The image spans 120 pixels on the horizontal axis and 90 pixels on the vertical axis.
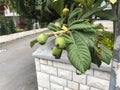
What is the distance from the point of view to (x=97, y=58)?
1162 mm

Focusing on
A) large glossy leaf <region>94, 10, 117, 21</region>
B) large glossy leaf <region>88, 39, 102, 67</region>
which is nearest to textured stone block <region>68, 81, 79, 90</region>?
large glossy leaf <region>94, 10, 117, 21</region>

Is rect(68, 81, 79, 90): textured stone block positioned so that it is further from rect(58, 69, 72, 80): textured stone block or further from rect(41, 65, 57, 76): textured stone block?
rect(41, 65, 57, 76): textured stone block

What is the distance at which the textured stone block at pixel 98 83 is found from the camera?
9.66 ft

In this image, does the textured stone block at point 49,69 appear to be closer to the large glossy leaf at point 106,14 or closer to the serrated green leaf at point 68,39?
the large glossy leaf at point 106,14

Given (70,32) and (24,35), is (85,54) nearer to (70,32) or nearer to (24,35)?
(70,32)

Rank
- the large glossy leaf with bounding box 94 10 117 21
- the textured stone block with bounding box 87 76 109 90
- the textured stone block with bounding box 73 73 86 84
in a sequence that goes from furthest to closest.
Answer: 1. the textured stone block with bounding box 73 73 86 84
2. the textured stone block with bounding box 87 76 109 90
3. the large glossy leaf with bounding box 94 10 117 21

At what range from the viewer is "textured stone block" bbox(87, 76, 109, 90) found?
9.66 ft

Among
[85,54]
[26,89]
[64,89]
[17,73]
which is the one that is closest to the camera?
[85,54]

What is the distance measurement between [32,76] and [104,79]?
2.67 meters

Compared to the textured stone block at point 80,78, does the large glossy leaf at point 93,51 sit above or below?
above

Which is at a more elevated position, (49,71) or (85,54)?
(85,54)

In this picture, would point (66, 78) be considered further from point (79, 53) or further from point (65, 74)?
point (79, 53)

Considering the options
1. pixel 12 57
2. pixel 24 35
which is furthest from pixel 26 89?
pixel 24 35

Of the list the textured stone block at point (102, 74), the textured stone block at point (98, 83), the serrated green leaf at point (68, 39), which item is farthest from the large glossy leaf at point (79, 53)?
the textured stone block at point (98, 83)
